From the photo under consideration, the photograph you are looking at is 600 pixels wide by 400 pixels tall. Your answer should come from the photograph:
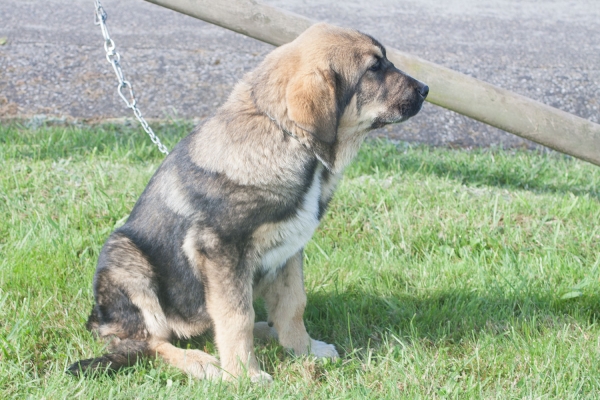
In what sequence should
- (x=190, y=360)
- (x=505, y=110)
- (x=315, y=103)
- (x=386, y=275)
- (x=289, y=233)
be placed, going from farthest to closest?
(x=505, y=110) < (x=386, y=275) < (x=190, y=360) < (x=289, y=233) < (x=315, y=103)

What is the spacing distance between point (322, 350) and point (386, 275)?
29.9 inches

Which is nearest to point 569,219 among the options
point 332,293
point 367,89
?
point 332,293

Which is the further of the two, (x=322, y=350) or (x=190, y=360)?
(x=322, y=350)

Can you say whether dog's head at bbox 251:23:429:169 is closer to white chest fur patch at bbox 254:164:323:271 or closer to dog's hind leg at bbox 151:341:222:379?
white chest fur patch at bbox 254:164:323:271

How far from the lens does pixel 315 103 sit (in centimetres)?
291

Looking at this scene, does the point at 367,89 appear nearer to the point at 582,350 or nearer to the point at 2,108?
the point at 582,350

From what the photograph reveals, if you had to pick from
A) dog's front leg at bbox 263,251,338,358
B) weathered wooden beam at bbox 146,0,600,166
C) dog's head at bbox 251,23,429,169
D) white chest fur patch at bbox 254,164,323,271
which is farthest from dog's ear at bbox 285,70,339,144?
weathered wooden beam at bbox 146,0,600,166

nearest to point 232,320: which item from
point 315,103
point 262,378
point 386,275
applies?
point 262,378

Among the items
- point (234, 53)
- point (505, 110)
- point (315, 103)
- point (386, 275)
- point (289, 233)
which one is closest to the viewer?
point (315, 103)

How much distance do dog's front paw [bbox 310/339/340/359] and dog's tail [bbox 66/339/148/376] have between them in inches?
31.3

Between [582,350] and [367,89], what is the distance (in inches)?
61.9

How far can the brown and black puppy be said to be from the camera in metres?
2.95

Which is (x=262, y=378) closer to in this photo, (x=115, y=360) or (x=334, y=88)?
(x=115, y=360)

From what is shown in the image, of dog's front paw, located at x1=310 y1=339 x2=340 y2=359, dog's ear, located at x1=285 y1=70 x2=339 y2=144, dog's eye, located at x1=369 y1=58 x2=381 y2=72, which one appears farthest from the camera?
dog's front paw, located at x1=310 y1=339 x2=340 y2=359
